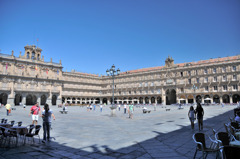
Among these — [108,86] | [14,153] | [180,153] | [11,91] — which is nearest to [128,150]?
[180,153]

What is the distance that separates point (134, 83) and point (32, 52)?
3500cm

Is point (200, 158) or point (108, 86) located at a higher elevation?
point (108, 86)

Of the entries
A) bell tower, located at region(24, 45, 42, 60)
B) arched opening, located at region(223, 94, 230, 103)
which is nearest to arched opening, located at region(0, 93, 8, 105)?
bell tower, located at region(24, 45, 42, 60)

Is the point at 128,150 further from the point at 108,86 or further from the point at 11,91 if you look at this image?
the point at 108,86

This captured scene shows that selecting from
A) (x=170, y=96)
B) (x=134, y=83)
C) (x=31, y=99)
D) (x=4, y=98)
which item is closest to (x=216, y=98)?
(x=170, y=96)

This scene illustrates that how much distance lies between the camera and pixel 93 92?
68.8m

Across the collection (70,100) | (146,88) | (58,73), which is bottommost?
(70,100)

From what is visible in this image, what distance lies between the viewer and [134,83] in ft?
203

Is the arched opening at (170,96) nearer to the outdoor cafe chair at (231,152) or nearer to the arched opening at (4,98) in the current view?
the arched opening at (4,98)

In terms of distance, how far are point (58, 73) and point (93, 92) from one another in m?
19.0

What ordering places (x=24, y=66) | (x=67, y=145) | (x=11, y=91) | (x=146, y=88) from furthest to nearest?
(x=146, y=88) < (x=24, y=66) < (x=11, y=91) < (x=67, y=145)

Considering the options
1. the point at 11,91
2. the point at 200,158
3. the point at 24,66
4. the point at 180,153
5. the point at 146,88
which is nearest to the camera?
the point at 200,158

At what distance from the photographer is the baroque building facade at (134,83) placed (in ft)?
143

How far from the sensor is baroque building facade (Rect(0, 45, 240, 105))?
143ft
